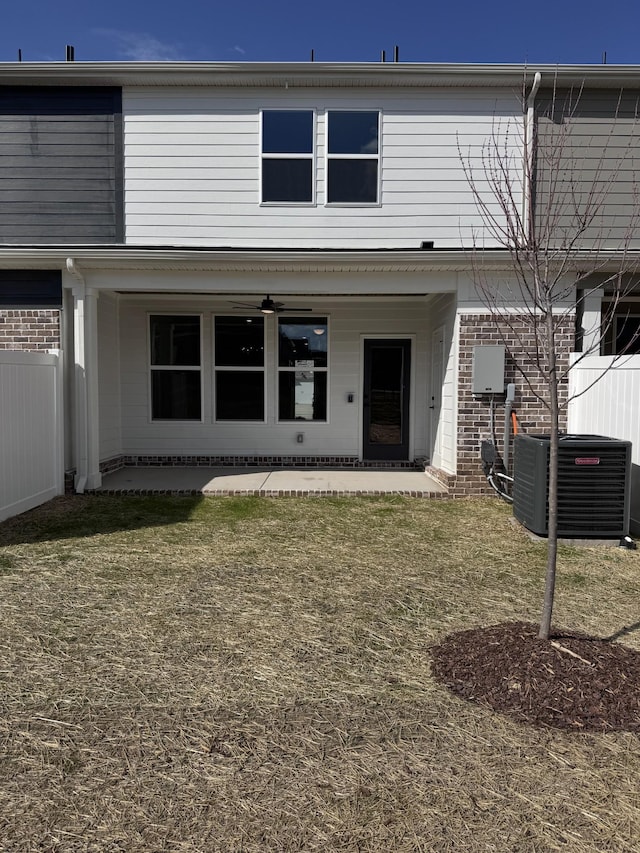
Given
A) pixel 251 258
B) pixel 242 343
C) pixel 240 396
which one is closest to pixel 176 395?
pixel 240 396

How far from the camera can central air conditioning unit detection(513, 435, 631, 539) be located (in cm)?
537

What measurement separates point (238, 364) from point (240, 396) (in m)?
0.54

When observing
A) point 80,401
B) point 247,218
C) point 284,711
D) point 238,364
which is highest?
point 247,218

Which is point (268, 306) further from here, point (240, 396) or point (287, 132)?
point (287, 132)

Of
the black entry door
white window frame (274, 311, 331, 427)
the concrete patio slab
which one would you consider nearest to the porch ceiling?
white window frame (274, 311, 331, 427)

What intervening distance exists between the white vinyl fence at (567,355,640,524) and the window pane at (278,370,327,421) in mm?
3968

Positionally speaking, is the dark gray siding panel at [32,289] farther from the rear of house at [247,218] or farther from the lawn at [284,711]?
the lawn at [284,711]

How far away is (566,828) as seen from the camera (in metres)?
1.95

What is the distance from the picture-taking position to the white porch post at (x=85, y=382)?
299 inches

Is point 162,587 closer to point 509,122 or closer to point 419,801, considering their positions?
point 419,801

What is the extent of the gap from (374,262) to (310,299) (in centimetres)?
238

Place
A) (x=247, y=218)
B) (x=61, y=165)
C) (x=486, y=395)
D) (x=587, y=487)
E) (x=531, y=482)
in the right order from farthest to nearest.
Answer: (x=247, y=218) < (x=61, y=165) < (x=486, y=395) < (x=531, y=482) < (x=587, y=487)

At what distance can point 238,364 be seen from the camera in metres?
9.70

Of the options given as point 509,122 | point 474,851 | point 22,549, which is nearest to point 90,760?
point 474,851
